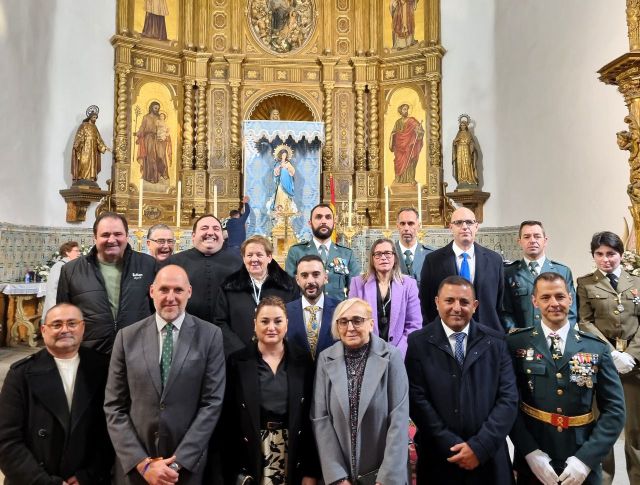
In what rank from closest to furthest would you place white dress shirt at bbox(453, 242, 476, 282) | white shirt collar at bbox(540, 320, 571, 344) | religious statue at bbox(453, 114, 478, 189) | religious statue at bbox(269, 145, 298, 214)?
white shirt collar at bbox(540, 320, 571, 344) < white dress shirt at bbox(453, 242, 476, 282) < religious statue at bbox(453, 114, 478, 189) < religious statue at bbox(269, 145, 298, 214)

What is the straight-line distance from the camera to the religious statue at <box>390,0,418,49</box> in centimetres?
1159

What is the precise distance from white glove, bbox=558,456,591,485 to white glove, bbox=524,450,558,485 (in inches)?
1.5

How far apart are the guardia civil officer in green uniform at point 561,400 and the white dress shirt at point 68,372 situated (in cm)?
219

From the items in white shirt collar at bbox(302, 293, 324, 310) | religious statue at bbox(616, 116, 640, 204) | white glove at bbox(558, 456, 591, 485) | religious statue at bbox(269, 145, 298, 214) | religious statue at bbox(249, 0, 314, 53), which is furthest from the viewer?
religious statue at bbox(249, 0, 314, 53)

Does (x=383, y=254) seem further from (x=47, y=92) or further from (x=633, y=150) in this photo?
(x=47, y=92)

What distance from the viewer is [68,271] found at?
3.36 metres

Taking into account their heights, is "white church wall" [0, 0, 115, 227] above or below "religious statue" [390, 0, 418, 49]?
below

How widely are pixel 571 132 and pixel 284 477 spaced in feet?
20.8

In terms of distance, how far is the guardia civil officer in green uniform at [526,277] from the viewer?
3.91 meters

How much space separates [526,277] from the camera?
3.95 metres

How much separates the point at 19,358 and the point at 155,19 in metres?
A: 7.44

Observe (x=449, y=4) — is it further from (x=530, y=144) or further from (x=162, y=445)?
(x=162, y=445)

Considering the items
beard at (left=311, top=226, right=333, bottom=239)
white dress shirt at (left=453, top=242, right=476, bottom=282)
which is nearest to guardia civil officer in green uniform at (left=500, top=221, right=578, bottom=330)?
white dress shirt at (left=453, top=242, right=476, bottom=282)

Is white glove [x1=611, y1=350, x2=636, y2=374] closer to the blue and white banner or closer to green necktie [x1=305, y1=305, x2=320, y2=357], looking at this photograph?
green necktie [x1=305, y1=305, x2=320, y2=357]
